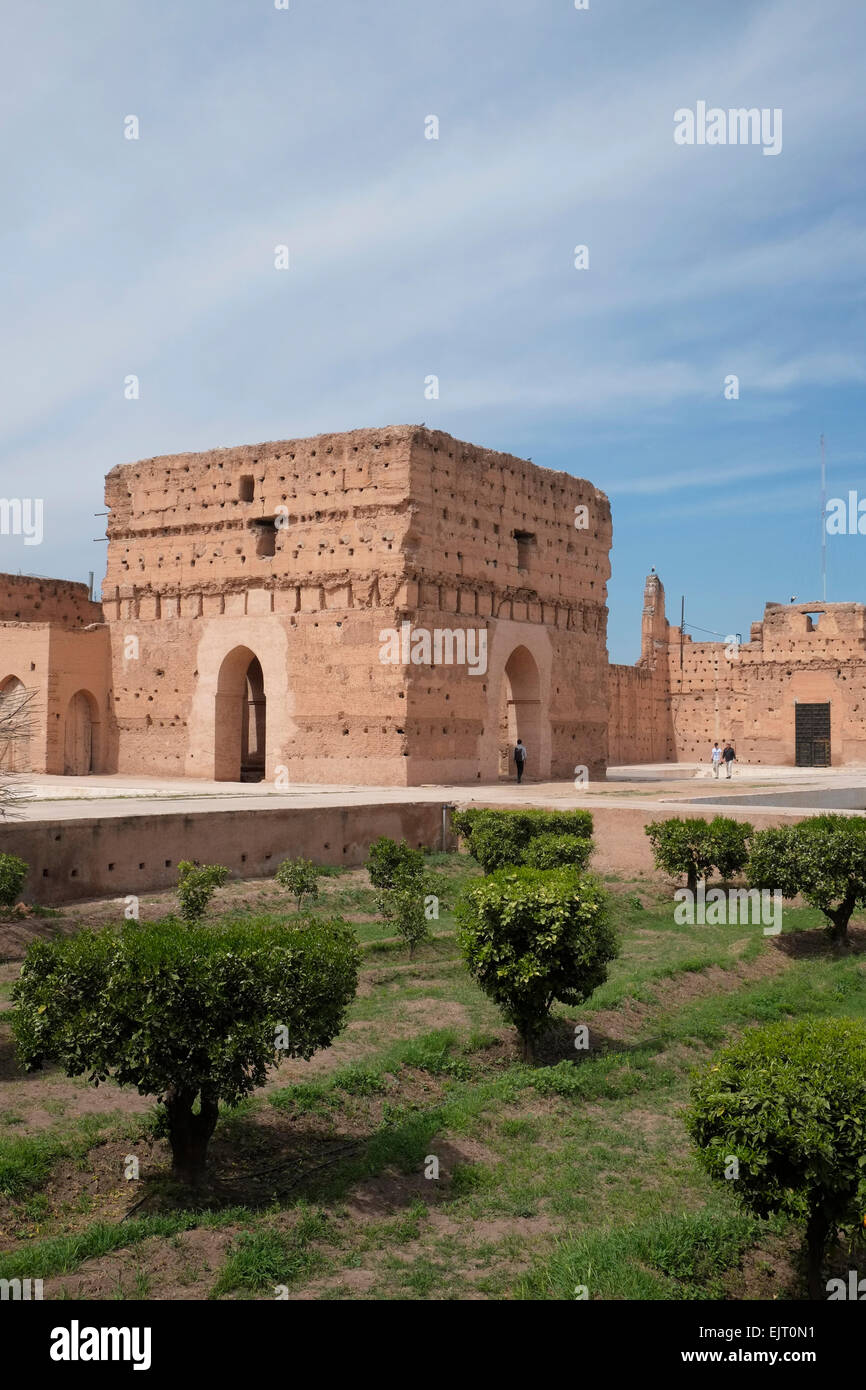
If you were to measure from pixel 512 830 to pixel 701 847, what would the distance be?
2727mm

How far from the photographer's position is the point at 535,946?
32.8 ft

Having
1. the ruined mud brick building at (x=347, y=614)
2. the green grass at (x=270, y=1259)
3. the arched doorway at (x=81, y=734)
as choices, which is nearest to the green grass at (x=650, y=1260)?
the green grass at (x=270, y=1259)

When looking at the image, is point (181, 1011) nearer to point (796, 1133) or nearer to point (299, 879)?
point (796, 1133)

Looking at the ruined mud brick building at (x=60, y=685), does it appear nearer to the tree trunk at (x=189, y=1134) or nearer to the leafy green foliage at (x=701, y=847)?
the leafy green foliage at (x=701, y=847)

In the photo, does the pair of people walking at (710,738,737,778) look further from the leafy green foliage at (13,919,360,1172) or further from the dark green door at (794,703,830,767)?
the leafy green foliage at (13,919,360,1172)

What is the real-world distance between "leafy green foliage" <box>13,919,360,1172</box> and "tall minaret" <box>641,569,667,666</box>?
124ft

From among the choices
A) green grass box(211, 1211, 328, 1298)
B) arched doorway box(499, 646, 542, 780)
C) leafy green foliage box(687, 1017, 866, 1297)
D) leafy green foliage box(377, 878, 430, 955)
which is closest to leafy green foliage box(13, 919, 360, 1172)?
green grass box(211, 1211, 328, 1298)

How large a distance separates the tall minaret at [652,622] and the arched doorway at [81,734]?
74.9 ft

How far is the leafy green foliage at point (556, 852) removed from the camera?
15.0m

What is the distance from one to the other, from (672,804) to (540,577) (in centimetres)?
997

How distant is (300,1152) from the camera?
793cm

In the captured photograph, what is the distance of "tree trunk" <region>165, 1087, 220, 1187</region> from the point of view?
23.9 ft

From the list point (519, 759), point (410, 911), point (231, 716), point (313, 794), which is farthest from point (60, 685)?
point (410, 911)
